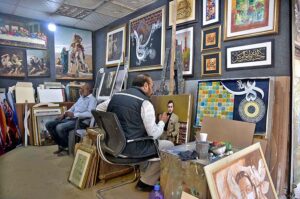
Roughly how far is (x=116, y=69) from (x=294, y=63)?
3.24m

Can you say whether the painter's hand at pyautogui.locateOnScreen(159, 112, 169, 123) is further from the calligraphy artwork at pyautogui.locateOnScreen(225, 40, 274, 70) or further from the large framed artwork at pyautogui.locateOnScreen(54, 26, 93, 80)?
the large framed artwork at pyautogui.locateOnScreen(54, 26, 93, 80)

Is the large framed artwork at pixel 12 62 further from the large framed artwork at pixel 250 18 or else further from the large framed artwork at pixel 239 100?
the large framed artwork at pixel 250 18

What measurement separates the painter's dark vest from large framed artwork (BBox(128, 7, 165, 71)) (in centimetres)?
144

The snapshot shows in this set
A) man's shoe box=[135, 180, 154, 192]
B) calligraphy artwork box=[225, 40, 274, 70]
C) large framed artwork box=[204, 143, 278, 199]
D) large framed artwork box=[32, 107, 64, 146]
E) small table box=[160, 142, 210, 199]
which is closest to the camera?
large framed artwork box=[204, 143, 278, 199]

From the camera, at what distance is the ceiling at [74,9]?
3.69 m

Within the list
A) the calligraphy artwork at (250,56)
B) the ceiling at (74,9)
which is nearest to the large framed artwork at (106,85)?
the ceiling at (74,9)

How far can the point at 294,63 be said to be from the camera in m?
2.11

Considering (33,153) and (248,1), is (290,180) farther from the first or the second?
(33,153)

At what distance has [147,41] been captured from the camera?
3.72 meters

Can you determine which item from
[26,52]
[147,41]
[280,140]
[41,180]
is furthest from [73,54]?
[280,140]

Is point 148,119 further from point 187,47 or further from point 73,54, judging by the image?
point 73,54

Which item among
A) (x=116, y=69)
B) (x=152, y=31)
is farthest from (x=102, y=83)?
(x=152, y=31)

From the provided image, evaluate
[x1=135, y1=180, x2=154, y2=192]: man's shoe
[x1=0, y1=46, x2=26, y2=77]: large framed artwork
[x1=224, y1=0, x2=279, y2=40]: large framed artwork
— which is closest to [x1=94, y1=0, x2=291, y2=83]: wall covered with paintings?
[x1=224, y1=0, x2=279, y2=40]: large framed artwork

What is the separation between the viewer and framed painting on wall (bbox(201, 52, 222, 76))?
107 inches
